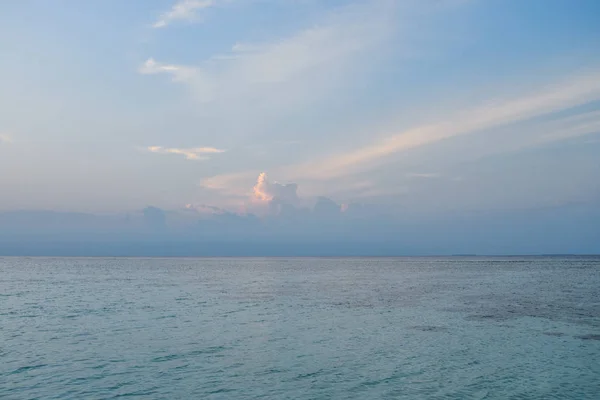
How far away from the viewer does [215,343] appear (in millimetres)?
31609

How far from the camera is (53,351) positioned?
29234 mm

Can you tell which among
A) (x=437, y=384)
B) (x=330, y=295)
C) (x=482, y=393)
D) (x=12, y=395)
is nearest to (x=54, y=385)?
(x=12, y=395)

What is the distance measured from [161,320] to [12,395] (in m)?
21.1

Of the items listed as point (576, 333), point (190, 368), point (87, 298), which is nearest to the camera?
point (190, 368)

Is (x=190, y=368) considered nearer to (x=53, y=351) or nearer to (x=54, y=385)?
(x=54, y=385)

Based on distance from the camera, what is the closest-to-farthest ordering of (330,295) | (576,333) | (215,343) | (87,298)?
(215,343) < (576,333) < (87,298) < (330,295)

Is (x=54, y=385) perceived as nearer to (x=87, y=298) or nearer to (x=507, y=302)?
(x=87, y=298)

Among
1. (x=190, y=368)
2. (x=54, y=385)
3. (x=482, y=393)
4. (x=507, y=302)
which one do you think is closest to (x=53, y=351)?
(x=54, y=385)

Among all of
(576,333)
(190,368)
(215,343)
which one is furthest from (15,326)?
(576,333)

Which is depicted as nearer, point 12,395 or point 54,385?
point 12,395

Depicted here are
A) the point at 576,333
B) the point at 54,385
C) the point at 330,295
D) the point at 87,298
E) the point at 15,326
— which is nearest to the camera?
the point at 54,385

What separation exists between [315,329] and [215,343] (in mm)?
8831

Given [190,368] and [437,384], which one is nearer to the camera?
[437,384]

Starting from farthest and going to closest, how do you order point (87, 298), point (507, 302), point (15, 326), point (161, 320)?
point (87, 298) < point (507, 302) < point (161, 320) < point (15, 326)
